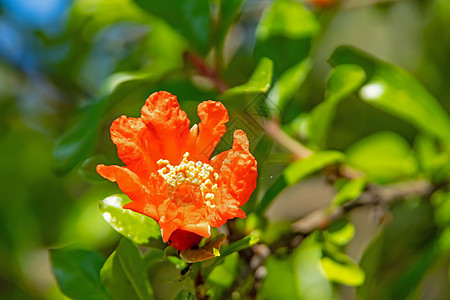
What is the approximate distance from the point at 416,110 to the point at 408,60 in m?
1.32

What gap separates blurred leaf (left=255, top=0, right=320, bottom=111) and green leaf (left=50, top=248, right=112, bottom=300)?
558mm

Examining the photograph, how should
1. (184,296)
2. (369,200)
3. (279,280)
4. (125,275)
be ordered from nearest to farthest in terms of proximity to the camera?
(184,296), (125,275), (279,280), (369,200)

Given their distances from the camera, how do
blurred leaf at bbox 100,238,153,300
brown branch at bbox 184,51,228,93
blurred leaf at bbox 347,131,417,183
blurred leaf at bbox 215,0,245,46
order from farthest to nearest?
blurred leaf at bbox 347,131,417,183 < brown branch at bbox 184,51,228,93 < blurred leaf at bbox 215,0,245,46 < blurred leaf at bbox 100,238,153,300

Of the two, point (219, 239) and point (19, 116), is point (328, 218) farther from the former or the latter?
point (19, 116)

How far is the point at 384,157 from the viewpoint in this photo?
1.71 m

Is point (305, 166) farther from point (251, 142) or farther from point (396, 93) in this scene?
point (396, 93)

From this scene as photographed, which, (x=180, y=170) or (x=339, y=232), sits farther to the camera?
(x=339, y=232)

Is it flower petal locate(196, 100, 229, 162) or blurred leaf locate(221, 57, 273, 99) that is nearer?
flower petal locate(196, 100, 229, 162)

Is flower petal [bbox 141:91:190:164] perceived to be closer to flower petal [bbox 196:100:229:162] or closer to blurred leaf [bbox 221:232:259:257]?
flower petal [bbox 196:100:229:162]

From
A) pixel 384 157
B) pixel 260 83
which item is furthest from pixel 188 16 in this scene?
pixel 384 157

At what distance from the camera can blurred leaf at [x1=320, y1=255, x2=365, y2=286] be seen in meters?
1.27

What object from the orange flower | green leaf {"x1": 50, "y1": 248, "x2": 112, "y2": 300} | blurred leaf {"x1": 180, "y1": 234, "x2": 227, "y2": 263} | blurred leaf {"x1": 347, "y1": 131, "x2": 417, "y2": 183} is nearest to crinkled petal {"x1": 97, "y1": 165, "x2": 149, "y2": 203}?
the orange flower

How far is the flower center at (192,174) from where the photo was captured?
909 millimetres

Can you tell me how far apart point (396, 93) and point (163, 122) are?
726 mm
